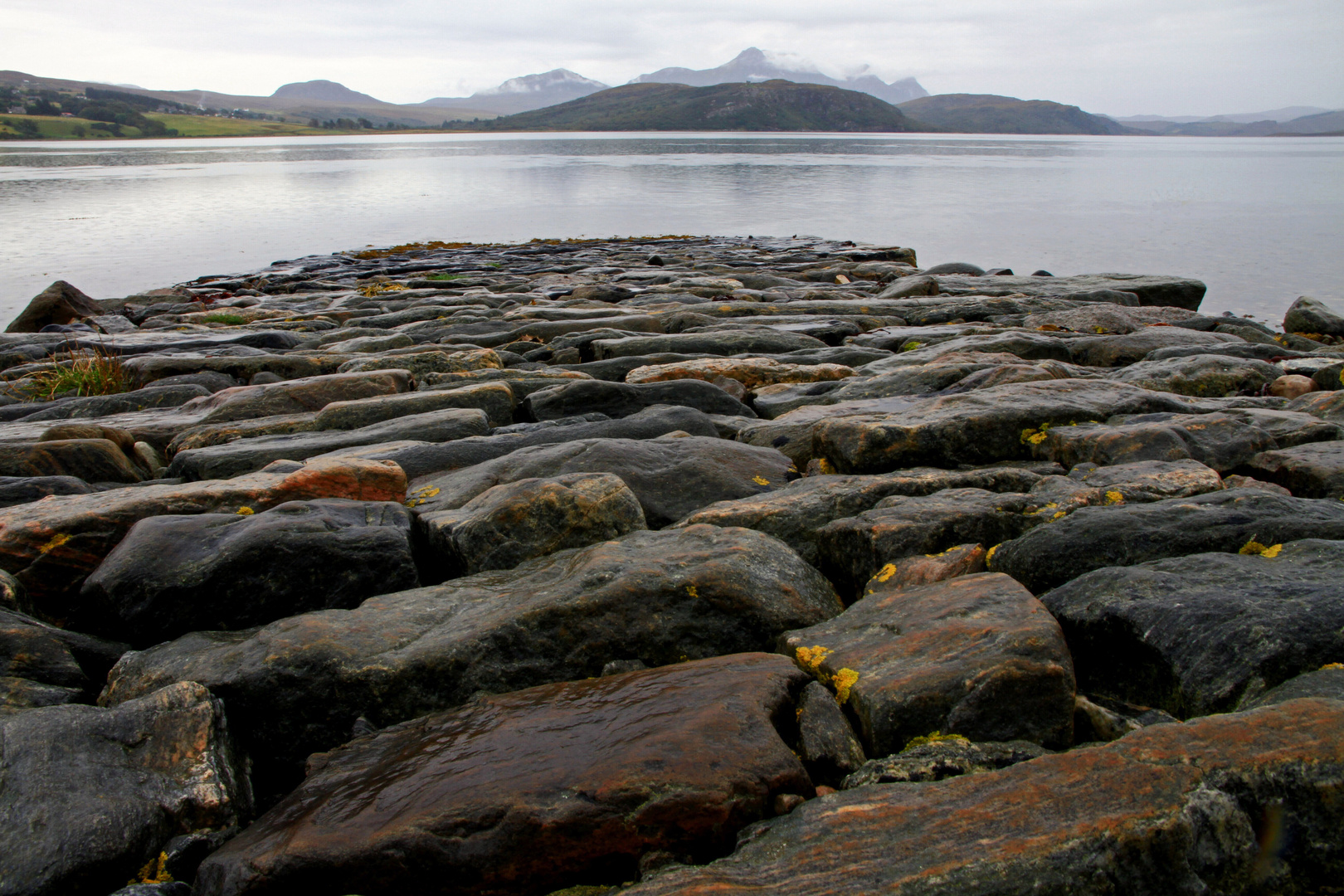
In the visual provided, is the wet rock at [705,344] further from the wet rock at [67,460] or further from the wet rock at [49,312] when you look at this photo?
the wet rock at [49,312]

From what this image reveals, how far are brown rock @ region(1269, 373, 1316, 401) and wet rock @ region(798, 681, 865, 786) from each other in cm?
717

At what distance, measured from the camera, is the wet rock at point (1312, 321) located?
13562mm

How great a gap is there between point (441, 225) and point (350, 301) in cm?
2118

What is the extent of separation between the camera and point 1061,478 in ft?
16.1

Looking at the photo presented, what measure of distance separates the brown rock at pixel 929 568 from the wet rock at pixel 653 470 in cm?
151

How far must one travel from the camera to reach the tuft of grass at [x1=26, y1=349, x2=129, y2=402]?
10.0 metres

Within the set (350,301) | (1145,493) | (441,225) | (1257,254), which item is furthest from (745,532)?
(441,225)

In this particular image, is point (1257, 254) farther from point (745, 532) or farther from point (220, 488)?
point (220, 488)

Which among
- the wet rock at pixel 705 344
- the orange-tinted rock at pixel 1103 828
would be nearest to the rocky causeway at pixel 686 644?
the orange-tinted rock at pixel 1103 828

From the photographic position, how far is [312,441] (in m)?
6.91

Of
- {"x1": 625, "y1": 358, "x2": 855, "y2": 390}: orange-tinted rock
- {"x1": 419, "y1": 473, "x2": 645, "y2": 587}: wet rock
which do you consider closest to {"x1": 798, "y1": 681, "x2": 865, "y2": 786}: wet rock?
{"x1": 419, "y1": 473, "x2": 645, "y2": 587}: wet rock

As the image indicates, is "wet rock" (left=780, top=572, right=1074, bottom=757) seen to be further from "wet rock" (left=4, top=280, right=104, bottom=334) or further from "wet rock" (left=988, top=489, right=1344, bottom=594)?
"wet rock" (left=4, top=280, right=104, bottom=334)

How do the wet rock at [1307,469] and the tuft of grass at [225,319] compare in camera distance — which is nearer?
the wet rock at [1307,469]

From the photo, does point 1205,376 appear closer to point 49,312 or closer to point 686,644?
point 686,644
